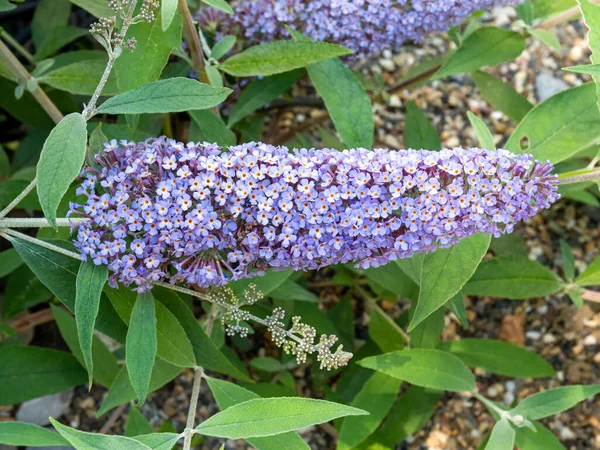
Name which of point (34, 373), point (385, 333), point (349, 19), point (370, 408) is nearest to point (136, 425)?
point (34, 373)

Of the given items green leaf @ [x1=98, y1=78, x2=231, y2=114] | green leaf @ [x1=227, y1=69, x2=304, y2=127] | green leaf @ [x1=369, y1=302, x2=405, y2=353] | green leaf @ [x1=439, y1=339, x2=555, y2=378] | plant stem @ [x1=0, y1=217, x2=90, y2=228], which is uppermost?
green leaf @ [x1=98, y1=78, x2=231, y2=114]

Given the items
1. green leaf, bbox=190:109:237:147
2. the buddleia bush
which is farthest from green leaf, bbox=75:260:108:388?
green leaf, bbox=190:109:237:147

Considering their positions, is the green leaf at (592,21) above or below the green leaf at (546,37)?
above

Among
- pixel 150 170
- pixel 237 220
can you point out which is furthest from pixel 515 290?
pixel 150 170

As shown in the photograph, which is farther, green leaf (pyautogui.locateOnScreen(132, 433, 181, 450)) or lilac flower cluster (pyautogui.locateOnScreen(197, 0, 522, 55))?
lilac flower cluster (pyautogui.locateOnScreen(197, 0, 522, 55))

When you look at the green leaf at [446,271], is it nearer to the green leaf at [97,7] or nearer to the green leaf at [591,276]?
the green leaf at [591,276]

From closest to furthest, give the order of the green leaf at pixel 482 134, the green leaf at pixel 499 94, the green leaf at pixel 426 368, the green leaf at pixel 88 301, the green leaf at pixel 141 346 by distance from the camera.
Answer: the green leaf at pixel 88 301 → the green leaf at pixel 141 346 → the green leaf at pixel 482 134 → the green leaf at pixel 426 368 → the green leaf at pixel 499 94

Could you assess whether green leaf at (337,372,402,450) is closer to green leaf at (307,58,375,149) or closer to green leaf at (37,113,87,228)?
green leaf at (307,58,375,149)

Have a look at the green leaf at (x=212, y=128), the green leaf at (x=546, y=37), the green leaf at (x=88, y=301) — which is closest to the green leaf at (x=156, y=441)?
the green leaf at (x=88, y=301)
